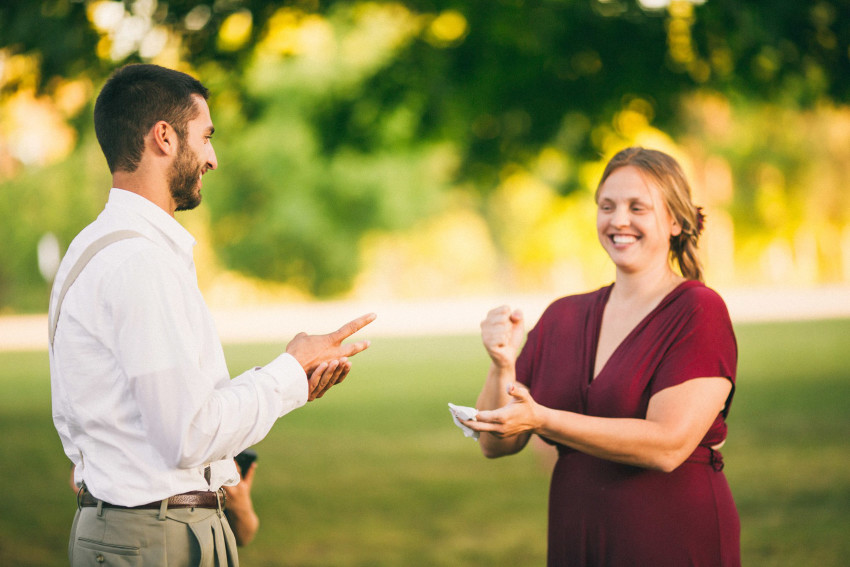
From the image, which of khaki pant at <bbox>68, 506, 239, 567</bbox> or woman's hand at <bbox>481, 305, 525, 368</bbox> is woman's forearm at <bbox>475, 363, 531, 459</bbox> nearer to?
woman's hand at <bbox>481, 305, 525, 368</bbox>

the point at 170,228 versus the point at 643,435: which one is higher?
the point at 170,228

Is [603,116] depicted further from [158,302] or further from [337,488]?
[158,302]

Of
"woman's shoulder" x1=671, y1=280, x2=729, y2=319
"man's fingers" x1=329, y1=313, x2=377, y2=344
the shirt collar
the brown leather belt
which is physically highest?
the shirt collar

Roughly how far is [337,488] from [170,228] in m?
7.90

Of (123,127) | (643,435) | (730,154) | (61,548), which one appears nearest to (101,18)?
(61,548)

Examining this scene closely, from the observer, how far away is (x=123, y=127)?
8.91 ft

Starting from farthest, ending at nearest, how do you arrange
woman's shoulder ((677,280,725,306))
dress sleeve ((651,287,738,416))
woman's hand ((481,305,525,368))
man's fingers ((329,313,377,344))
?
woman's hand ((481,305,525,368)) → woman's shoulder ((677,280,725,306)) → dress sleeve ((651,287,738,416)) → man's fingers ((329,313,377,344))

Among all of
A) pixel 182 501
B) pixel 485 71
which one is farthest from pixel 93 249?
pixel 485 71

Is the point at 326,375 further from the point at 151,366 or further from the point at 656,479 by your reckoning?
the point at 656,479

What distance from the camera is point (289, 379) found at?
271cm

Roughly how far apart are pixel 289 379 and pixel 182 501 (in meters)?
0.50

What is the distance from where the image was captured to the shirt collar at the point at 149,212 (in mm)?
2723

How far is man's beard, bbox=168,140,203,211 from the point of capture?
2.81 m

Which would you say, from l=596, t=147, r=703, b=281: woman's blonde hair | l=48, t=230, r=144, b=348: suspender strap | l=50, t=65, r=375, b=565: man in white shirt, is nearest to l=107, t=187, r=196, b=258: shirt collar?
l=50, t=65, r=375, b=565: man in white shirt
